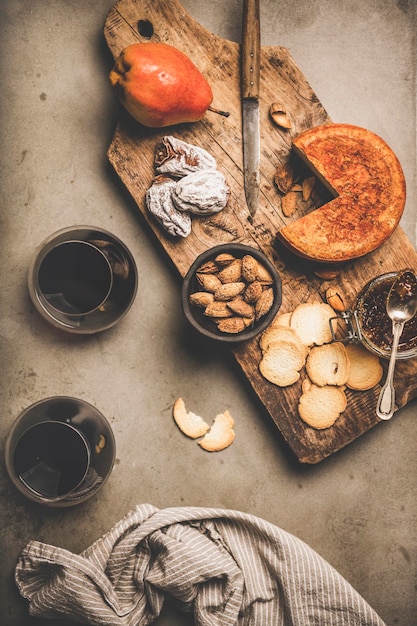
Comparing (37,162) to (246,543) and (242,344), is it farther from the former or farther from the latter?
(246,543)

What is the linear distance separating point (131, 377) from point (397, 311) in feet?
2.07

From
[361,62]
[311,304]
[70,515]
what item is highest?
[361,62]

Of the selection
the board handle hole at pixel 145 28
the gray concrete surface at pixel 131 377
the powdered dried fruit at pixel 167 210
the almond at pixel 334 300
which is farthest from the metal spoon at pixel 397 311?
the board handle hole at pixel 145 28

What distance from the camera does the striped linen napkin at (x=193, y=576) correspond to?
3.59 ft

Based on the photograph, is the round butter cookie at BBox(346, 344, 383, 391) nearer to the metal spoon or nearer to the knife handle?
the metal spoon

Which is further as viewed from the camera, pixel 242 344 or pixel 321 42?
pixel 321 42

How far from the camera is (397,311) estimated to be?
1.11 meters

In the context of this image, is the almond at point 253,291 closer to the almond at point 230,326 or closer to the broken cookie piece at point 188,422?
the almond at point 230,326

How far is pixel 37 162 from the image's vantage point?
49.3 inches

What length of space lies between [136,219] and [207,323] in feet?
1.09

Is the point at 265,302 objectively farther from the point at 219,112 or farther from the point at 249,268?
the point at 219,112

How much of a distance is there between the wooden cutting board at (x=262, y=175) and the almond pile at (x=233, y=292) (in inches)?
3.4

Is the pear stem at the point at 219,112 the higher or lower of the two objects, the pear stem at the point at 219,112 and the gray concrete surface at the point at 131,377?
the higher

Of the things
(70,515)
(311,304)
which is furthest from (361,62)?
(70,515)
